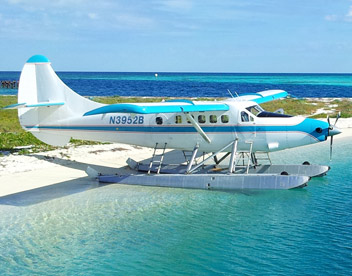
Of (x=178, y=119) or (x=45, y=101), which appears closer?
(x=178, y=119)

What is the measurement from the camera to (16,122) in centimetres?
2775

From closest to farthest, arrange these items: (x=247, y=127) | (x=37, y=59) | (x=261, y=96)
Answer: (x=247, y=127), (x=37, y=59), (x=261, y=96)

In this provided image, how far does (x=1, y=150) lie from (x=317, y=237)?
14.2 m

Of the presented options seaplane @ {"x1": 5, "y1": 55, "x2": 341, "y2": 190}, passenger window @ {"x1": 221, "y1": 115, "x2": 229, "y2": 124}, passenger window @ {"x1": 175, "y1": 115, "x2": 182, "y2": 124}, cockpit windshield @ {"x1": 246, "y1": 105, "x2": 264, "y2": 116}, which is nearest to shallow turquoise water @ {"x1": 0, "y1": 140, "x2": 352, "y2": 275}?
seaplane @ {"x1": 5, "y1": 55, "x2": 341, "y2": 190}

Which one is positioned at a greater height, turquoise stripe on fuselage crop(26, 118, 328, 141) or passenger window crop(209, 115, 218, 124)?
passenger window crop(209, 115, 218, 124)

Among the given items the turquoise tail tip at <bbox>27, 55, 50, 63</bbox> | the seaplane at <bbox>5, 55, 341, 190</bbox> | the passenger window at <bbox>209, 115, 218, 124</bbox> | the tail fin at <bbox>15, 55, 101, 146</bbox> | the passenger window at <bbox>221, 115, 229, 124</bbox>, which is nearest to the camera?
the seaplane at <bbox>5, 55, 341, 190</bbox>

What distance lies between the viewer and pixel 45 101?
59.8 feet

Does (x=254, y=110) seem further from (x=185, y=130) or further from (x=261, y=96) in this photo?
(x=261, y=96)

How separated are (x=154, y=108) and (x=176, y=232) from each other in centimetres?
426

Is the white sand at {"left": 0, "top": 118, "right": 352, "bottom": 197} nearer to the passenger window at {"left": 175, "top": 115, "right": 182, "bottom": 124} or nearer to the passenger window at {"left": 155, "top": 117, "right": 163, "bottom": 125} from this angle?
the passenger window at {"left": 155, "top": 117, "right": 163, "bottom": 125}

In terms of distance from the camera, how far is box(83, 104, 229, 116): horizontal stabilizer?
1330cm

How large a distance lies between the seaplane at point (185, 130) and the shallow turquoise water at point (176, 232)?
21.0 inches

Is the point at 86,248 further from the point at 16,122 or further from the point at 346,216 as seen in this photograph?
the point at 16,122

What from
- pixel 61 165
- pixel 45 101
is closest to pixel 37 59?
pixel 45 101
